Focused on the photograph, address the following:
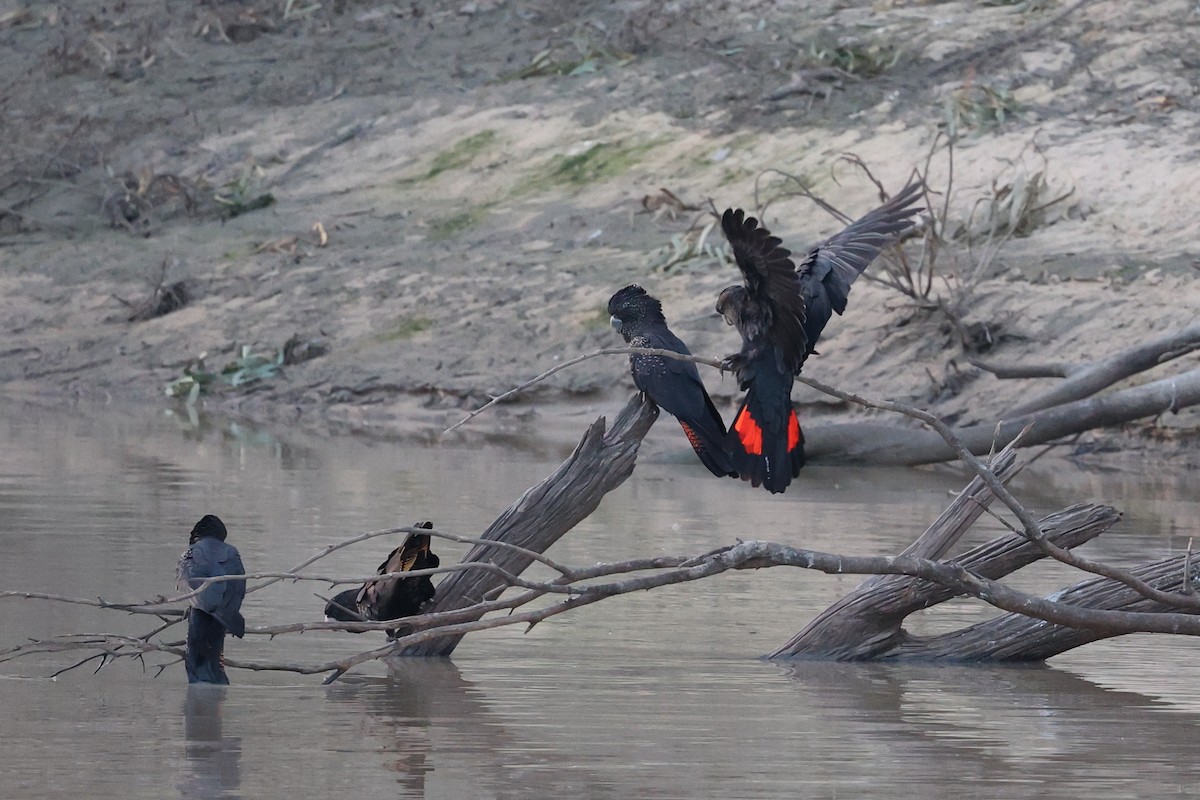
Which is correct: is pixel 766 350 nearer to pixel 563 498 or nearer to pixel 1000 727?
pixel 563 498

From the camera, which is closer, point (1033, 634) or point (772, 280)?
point (772, 280)

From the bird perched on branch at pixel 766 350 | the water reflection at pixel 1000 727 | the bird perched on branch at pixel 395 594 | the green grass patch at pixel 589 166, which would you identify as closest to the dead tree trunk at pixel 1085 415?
the bird perched on branch at pixel 766 350

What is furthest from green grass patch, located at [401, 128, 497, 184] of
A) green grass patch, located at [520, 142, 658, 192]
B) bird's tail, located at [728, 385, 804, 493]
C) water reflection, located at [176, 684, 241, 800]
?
water reflection, located at [176, 684, 241, 800]

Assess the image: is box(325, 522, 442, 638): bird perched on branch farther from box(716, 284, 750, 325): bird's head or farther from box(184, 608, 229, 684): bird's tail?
box(716, 284, 750, 325): bird's head

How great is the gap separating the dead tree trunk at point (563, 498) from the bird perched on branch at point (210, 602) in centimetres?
75

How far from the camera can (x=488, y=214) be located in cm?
1602

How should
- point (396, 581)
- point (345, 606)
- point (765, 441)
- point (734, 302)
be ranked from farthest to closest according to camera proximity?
point (734, 302)
point (765, 441)
point (345, 606)
point (396, 581)

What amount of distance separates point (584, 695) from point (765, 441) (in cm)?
109

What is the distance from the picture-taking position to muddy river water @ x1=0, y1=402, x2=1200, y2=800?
421 cm

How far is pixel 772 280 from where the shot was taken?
18.8 ft

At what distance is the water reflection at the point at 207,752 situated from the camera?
400 cm

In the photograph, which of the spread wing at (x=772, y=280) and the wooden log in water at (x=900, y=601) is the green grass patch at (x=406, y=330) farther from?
the wooden log in water at (x=900, y=601)

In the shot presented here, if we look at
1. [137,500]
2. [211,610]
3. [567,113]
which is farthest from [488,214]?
[211,610]

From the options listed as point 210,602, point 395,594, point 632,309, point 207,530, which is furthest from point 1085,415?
point 210,602
